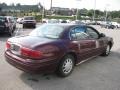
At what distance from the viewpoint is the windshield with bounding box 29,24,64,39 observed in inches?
217

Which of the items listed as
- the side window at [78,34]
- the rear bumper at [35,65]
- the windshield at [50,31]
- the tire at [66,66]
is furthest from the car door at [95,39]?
the rear bumper at [35,65]

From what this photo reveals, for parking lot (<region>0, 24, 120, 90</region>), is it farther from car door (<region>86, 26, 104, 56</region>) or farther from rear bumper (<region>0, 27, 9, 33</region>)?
rear bumper (<region>0, 27, 9, 33</region>)

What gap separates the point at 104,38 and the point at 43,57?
369cm

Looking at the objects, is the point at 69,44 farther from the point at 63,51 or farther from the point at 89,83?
the point at 89,83

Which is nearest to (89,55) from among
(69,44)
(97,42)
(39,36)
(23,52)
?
(97,42)

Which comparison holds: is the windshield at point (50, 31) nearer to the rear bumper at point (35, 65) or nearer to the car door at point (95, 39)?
the rear bumper at point (35, 65)

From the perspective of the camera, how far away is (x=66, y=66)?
5.35m

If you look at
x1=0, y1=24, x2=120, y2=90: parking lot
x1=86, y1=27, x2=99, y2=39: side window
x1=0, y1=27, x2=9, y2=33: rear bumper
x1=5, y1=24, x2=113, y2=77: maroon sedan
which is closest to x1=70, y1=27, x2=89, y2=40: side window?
x1=5, y1=24, x2=113, y2=77: maroon sedan

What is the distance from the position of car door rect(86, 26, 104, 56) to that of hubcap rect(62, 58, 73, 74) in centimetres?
144

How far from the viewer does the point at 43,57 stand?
15.2 ft

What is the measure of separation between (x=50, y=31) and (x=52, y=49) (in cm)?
108

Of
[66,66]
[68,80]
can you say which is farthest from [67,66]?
[68,80]

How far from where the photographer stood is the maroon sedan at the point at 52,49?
15.2 feet

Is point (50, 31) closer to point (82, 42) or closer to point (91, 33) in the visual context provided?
point (82, 42)
